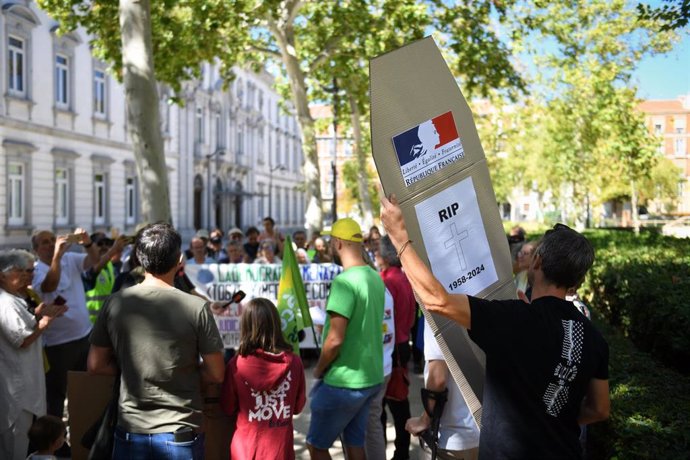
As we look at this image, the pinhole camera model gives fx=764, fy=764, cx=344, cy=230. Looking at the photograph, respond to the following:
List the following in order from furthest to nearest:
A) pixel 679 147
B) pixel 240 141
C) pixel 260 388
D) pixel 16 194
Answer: pixel 679 147 < pixel 240 141 < pixel 16 194 < pixel 260 388

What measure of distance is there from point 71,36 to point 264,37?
7.69 metres

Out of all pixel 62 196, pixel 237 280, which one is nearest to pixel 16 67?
pixel 62 196

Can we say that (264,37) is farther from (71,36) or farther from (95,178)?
(95,178)

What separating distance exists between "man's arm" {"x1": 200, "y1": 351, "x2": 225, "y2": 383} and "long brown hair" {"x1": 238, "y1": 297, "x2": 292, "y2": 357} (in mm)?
438

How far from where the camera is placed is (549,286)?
2.98 m

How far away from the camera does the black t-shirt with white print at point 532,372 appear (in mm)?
2746

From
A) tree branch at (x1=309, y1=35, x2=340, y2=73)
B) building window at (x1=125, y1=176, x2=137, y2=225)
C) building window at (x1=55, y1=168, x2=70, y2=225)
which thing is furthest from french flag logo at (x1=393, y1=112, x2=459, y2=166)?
building window at (x1=125, y1=176, x2=137, y2=225)

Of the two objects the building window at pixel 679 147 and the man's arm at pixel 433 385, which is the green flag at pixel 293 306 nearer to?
the man's arm at pixel 433 385

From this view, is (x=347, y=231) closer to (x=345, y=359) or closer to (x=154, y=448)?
(x=345, y=359)

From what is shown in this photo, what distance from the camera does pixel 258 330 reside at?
14.1 feet

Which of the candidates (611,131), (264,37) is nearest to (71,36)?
(264,37)

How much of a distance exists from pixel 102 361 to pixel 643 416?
279 centimetres

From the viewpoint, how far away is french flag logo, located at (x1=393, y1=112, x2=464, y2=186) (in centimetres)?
274

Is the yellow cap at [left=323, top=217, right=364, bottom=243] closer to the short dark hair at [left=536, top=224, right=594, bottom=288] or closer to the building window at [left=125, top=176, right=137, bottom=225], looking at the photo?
the short dark hair at [left=536, top=224, right=594, bottom=288]
